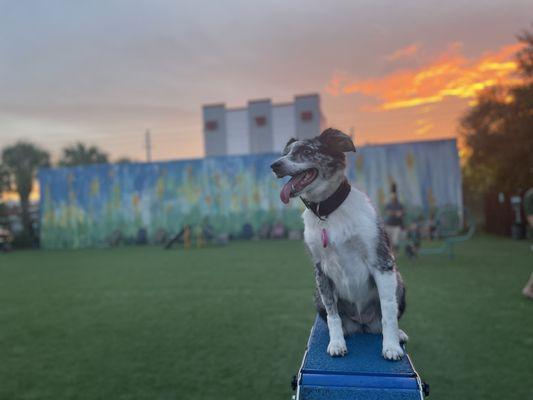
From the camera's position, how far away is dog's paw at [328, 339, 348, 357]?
2305 mm

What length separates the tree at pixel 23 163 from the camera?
3055 cm

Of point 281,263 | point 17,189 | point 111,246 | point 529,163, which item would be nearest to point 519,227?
point 529,163

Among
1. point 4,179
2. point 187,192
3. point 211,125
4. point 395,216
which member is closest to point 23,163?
point 4,179

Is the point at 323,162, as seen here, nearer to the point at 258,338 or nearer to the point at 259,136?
the point at 258,338

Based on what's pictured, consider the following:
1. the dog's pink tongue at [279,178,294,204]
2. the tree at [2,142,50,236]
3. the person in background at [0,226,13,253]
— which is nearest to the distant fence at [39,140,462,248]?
the person in background at [0,226,13,253]

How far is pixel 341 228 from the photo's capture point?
7.28ft

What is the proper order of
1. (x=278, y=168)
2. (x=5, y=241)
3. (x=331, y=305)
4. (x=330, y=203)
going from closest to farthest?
(x=278, y=168) → (x=330, y=203) → (x=331, y=305) → (x=5, y=241)

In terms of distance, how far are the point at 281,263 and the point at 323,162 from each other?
10045 mm

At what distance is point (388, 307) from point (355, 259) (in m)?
0.29

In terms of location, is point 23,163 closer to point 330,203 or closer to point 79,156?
point 79,156

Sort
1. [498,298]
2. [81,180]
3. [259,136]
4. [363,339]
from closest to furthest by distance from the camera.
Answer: [363,339], [498,298], [81,180], [259,136]

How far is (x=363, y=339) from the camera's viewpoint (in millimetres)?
2504

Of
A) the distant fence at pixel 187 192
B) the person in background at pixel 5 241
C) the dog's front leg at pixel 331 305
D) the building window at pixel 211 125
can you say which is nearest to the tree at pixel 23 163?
the distant fence at pixel 187 192

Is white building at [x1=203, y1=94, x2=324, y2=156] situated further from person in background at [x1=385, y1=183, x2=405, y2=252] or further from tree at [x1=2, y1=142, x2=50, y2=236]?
person in background at [x1=385, y1=183, x2=405, y2=252]
